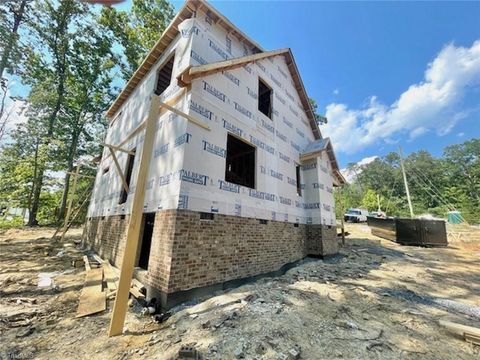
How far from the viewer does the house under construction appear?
203 inches

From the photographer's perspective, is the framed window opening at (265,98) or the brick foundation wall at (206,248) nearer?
the brick foundation wall at (206,248)

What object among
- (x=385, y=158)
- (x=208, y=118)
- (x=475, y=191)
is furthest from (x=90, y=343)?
(x=385, y=158)

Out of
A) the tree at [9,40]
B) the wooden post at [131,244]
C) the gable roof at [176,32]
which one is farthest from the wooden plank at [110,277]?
the tree at [9,40]

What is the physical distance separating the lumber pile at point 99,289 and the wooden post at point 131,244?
1.26 metres

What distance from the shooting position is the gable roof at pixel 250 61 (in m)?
5.66

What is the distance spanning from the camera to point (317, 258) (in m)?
9.30

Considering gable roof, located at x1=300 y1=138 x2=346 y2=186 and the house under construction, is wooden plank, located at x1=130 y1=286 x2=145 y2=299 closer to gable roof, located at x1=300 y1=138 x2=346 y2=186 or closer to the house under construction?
the house under construction

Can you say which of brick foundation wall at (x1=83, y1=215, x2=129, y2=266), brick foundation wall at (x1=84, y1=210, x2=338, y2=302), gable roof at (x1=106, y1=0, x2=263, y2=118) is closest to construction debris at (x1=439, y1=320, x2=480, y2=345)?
brick foundation wall at (x1=84, y1=210, x2=338, y2=302)

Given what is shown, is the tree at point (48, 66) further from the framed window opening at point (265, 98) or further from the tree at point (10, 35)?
the framed window opening at point (265, 98)

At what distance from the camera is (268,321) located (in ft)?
12.8

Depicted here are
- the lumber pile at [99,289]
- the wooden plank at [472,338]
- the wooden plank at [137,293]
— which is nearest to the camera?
the wooden plank at [472,338]

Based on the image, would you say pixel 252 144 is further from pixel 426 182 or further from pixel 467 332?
pixel 426 182

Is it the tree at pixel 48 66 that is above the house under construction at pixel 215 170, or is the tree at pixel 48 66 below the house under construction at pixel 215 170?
above

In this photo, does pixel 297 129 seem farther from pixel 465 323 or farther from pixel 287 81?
pixel 465 323
